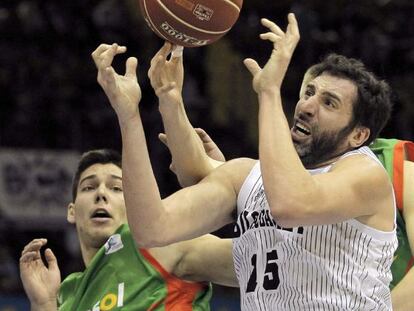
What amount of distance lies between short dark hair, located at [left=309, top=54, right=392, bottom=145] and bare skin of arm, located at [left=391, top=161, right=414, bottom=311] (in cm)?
50

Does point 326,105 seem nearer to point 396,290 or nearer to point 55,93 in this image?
point 396,290

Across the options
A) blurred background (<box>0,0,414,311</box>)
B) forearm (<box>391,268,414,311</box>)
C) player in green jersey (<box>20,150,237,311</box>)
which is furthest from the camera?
blurred background (<box>0,0,414,311</box>)

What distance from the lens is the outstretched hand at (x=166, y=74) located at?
3.51 meters

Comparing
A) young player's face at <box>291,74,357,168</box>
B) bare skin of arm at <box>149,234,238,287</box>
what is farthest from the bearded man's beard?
bare skin of arm at <box>149,234,238,287</box>

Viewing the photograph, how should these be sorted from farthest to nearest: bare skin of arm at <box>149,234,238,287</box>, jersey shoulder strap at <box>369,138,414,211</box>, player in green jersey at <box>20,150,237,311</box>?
player in green jersey at <box>20,150,237,311</box>
bare skin of arm at <box>149,234,238,287</box>
jersey shoulder strap at <box>369,138,414,211</box>

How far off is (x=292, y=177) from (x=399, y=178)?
109cm

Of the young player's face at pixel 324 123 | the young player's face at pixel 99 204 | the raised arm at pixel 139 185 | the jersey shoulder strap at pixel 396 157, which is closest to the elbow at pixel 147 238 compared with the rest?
the raised arm at pixel 139 185

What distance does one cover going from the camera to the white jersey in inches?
126

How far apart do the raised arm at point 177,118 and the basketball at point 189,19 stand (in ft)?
0.25

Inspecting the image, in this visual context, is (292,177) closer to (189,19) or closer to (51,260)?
(189,19)

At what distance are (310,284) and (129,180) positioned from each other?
67cm

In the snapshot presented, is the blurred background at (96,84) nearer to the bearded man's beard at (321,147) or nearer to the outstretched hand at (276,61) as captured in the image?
the bearded man's beard at (321,147)

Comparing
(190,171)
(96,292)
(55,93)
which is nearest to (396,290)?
(190,171)

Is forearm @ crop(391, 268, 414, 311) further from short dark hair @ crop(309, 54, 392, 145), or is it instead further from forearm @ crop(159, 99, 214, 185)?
forearm @ crop(159, 99, 214, 185)
